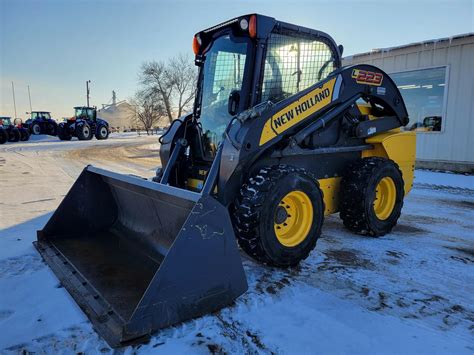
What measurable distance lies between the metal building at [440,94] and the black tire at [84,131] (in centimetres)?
2047

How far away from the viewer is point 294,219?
3.67 meters

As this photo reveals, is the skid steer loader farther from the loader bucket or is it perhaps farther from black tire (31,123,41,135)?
black tire (31,123,41,135)

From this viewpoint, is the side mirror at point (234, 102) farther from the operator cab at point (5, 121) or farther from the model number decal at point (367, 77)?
the operator cab at point (5, 121)

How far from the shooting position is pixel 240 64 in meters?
3.92

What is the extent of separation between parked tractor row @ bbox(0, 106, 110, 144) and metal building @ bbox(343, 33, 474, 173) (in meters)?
20.8

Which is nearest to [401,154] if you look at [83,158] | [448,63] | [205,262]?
[205,262]

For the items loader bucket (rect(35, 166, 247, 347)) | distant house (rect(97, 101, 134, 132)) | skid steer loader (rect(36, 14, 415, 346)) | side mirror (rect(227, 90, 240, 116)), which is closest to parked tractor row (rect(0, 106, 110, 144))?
loader bucket (rect(35, 166, 247, 347))

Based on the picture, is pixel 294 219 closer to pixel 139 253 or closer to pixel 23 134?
pixel 139 253

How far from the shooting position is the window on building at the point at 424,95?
10.2 meters

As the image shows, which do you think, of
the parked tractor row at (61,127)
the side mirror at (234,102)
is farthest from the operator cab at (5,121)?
the side mirror at (234,102)

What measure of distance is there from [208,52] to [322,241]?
270 centimetres

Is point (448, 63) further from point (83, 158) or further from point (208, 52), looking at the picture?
point (83, 158)

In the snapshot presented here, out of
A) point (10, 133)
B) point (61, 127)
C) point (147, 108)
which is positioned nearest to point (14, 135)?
point (10, 133)

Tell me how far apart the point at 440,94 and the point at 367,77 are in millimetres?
7099
